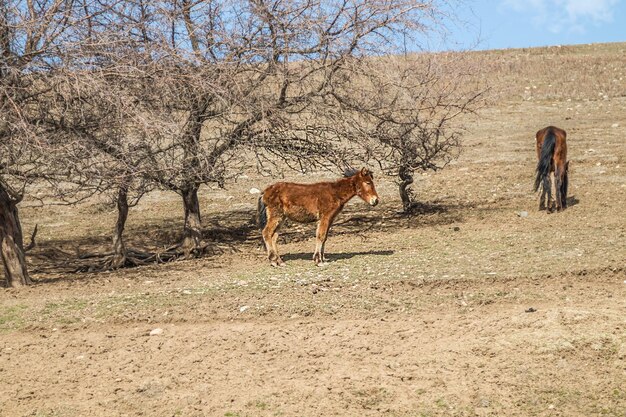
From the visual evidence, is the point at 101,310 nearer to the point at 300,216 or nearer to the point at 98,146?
the point at 98,146

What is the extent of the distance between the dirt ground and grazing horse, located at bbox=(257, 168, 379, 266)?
42 cm

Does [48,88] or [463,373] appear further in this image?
[48,88]

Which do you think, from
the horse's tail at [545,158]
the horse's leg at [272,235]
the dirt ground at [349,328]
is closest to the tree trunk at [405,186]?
the dirt ground at [349,328]

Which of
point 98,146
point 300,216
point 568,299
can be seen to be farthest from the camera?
point 300,216

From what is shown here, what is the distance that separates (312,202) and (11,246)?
12.5 feet

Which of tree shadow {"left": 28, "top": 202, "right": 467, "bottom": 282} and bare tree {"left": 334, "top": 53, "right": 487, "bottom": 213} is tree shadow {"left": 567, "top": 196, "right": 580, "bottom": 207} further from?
bare tree {"left": 334, "top": 53, "right": 487, "bottom": 213}

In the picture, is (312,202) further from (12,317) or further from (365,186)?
(12,317)

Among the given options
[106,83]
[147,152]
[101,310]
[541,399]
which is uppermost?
[106,83]

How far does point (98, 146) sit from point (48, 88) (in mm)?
893

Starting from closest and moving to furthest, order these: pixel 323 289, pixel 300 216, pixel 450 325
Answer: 1. pixel 450 325
2. pixel 323 289
3. pixel 300 216

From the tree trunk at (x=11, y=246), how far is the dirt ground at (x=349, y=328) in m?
0.33

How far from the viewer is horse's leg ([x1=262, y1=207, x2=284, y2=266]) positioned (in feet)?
37.6

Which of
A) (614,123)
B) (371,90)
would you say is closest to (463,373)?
(371,90)

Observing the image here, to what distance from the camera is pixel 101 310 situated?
31.4ft
